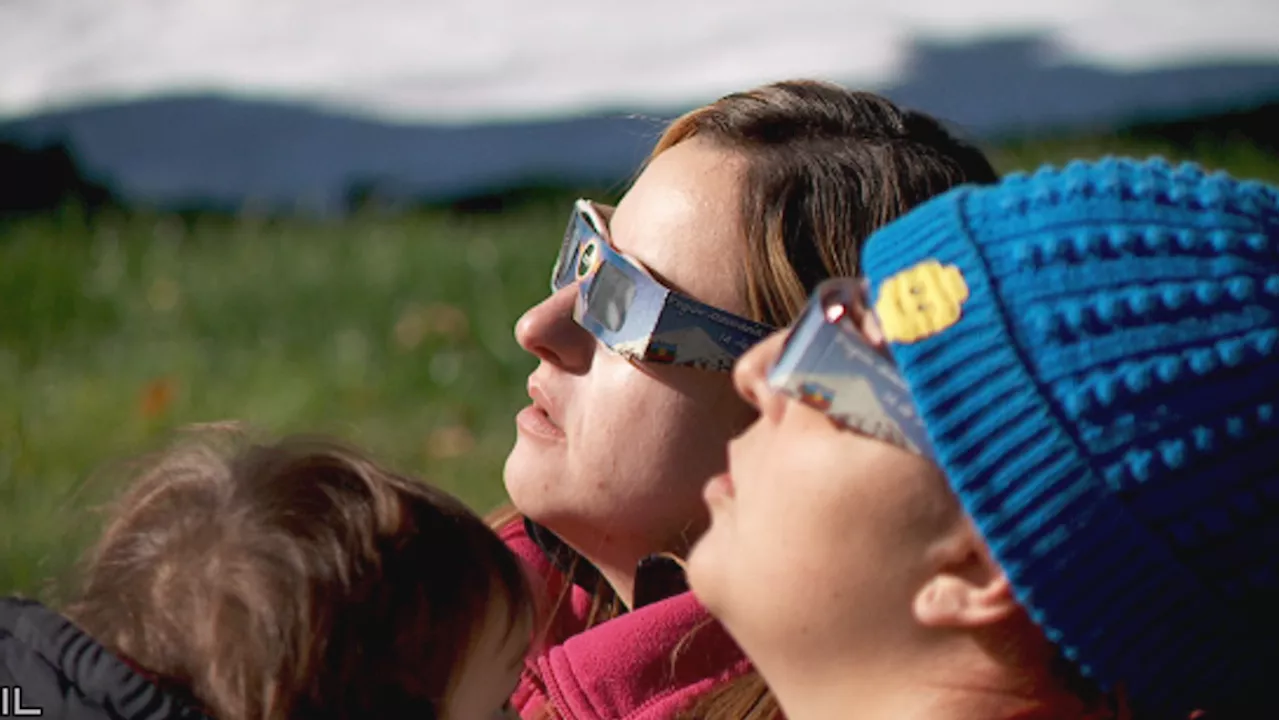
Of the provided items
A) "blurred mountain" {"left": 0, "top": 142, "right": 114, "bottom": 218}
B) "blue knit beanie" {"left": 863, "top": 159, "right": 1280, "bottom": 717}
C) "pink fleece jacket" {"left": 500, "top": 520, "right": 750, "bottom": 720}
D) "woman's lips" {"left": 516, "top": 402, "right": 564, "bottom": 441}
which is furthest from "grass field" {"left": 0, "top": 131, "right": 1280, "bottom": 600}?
"blue knit beanie" {"left": 863, "top": 159, "right": 1280, "bottom": 717}

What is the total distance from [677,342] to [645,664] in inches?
18.5

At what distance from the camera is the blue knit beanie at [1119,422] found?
186 cm

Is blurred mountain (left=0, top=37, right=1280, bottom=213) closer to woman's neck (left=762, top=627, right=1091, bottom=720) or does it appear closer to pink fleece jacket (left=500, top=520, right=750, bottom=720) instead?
pink fleece jacket (left=500, top=520, right=750, bottom=720)

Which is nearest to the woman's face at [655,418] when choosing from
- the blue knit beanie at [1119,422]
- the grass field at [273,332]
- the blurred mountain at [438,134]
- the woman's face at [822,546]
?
the woman's face at [822,546]

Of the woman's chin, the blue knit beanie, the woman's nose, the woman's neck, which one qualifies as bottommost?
the woman's neck

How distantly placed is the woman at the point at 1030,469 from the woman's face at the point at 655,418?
468 millimetres

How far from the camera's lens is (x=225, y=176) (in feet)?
23.1

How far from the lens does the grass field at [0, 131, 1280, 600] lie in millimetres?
4836

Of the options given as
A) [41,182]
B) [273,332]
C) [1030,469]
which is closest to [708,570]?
[1030,469]

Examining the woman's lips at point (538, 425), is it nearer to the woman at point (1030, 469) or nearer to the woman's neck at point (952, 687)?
the woman at point (1030, 469)

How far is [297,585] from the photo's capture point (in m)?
2.01

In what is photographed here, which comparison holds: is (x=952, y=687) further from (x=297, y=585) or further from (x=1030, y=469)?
(x=297, y=585)

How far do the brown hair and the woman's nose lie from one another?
0.50m

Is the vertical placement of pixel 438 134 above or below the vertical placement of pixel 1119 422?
below
